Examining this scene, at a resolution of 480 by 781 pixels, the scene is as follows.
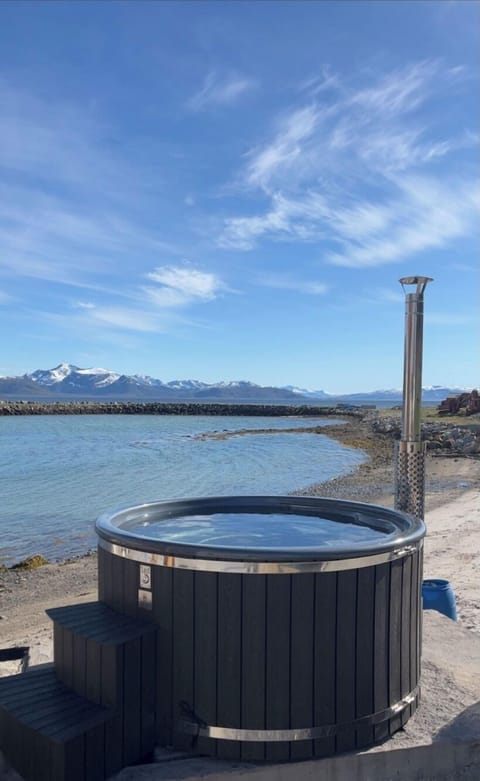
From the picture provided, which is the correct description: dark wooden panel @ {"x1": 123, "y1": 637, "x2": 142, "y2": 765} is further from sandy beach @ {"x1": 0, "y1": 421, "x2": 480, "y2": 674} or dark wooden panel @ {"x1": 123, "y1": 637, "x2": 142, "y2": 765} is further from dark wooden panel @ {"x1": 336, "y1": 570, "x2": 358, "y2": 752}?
sandy beach @ {"x1": 0, "y1": 421, "x2": 480, "y2": 674}

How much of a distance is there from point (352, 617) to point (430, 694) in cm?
136

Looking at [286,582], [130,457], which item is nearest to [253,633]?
[286,582]

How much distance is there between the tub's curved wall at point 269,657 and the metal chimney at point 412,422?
2.21 m

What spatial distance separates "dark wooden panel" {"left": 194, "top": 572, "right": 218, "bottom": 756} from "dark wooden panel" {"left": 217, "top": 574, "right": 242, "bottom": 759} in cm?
3

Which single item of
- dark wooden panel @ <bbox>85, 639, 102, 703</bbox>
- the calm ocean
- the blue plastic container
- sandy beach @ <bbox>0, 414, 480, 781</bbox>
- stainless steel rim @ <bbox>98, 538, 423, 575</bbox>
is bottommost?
the calm ocean

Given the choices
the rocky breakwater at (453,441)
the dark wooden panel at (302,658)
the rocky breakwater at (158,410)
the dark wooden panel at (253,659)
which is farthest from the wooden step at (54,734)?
the rocky breakwater at (158,410)

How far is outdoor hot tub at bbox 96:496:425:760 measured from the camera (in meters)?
3.46

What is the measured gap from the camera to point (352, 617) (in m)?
3.54

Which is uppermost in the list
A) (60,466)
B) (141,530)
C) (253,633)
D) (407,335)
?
(407,335)

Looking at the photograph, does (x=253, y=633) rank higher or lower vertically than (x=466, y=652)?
higher

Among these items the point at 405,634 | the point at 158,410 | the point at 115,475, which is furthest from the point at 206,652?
the point at 158,410

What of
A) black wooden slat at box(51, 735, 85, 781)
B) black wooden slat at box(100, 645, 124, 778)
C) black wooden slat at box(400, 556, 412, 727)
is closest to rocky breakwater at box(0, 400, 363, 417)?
black wooden slat at box(400, 556, 412, 727)

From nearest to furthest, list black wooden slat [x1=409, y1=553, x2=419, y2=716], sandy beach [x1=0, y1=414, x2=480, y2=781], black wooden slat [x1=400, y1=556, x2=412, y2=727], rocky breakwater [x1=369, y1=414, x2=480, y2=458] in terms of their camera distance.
→ black wooden slat [x1=400, y1=556, x2=412, y2=727] → black wooden slat [x1=409, y1=553, x2=419, y2=716] → sandy beach [x1=0, y1=414, x2=480, y2=781] → rocky breakwater [x1=369, y1=414, x2=480, y2=458]

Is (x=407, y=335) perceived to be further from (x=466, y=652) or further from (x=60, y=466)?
(x=60, y=466)
